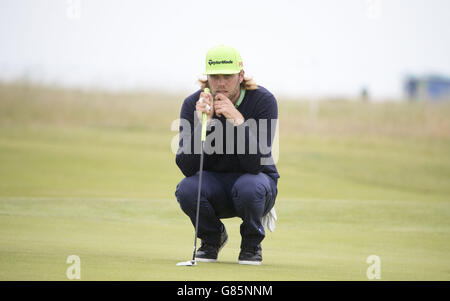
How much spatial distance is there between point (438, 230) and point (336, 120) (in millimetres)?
24286

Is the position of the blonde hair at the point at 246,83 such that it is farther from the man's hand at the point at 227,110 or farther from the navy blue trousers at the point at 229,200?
the navy blue trousers at the point at 229,200

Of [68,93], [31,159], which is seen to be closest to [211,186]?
[31,159]

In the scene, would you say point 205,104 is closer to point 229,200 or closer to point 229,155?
point 229,155

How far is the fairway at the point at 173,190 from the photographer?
17.0ft

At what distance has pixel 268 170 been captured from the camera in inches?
220

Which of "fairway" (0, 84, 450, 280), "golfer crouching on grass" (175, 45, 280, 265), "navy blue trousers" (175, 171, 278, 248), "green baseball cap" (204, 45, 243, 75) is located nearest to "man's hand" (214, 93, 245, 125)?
"golfer crouching on grass" (175, 45, 280, 265)

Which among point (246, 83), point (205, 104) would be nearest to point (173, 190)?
point (246, 83)

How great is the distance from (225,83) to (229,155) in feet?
1.71

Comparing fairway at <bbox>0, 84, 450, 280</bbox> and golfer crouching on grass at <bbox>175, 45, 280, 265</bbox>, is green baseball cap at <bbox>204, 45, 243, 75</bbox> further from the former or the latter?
fairway at <bbox>0, 84, 450, 280</bbox>

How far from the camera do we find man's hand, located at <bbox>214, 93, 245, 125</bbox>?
5234mm

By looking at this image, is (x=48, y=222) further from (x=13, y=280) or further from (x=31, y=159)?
(x=31, y=159)

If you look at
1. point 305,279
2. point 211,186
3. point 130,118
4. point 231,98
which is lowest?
point 305,279

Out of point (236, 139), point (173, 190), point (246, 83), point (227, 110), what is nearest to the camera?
point (227, 110)

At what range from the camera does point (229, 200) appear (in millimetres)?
5547
